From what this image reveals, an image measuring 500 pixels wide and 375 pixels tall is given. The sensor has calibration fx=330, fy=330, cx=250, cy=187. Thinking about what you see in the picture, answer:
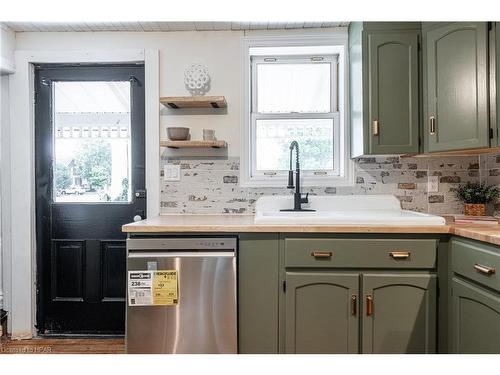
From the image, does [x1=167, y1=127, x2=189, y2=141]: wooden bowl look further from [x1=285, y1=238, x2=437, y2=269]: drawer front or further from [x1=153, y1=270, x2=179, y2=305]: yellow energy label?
[x1=285, y1=238, x2=437, y2=269]: drawer front

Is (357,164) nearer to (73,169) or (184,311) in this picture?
(184,311)

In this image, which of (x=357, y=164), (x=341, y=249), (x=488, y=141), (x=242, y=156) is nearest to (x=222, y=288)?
(x=341, y=249)

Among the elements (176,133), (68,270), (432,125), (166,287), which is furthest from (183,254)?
(432,125)

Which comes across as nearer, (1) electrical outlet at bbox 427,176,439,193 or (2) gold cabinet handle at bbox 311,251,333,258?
(2) gold cabinet handle at bbox 311,251,333,258

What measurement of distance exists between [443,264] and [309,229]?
0.71 metres

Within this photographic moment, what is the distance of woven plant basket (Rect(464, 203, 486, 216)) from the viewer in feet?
6.81

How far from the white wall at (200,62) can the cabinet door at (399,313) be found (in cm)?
133

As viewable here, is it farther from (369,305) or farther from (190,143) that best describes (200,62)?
(369,305)

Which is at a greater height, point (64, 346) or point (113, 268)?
point (113, 268)

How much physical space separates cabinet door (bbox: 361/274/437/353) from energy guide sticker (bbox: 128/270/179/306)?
3.31 ft

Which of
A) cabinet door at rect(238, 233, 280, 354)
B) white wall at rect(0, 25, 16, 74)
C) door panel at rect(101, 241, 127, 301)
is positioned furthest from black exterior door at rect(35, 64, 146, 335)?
cabinet door at rect(238, 233, 280, 354)

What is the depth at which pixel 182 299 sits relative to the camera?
175 cm

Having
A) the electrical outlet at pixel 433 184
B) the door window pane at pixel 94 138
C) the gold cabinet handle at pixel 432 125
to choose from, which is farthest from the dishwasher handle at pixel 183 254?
the electrical outlet at pixel 433 184

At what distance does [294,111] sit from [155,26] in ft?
3.88
